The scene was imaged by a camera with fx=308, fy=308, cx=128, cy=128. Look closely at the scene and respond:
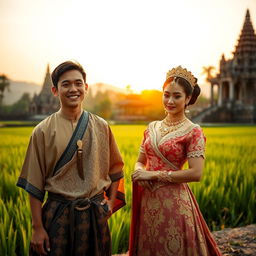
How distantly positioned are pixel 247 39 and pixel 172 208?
2645 cm

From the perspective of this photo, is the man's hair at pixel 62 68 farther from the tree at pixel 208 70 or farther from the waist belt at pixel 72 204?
the tree at pixel 208 70

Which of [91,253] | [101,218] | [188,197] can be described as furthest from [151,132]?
[91,253]

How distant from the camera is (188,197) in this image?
187 centimetres

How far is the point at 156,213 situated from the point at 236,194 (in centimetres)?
243

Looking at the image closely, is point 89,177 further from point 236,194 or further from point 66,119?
point 236,194

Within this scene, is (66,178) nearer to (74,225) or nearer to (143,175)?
(74,225)

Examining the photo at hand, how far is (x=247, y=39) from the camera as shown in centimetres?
2523

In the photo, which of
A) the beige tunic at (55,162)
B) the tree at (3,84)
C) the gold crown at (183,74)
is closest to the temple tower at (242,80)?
the tree at (3,84)

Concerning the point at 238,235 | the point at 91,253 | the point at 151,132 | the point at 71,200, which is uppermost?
the point at 151,132

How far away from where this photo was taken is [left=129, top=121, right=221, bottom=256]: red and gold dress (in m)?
1.77

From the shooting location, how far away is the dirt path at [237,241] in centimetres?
256

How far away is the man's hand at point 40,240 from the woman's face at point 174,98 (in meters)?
0.98

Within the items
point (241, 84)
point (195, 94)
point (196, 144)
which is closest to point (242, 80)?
point (241, 84)

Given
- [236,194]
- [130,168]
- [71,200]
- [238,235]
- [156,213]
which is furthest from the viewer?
[130,168]
